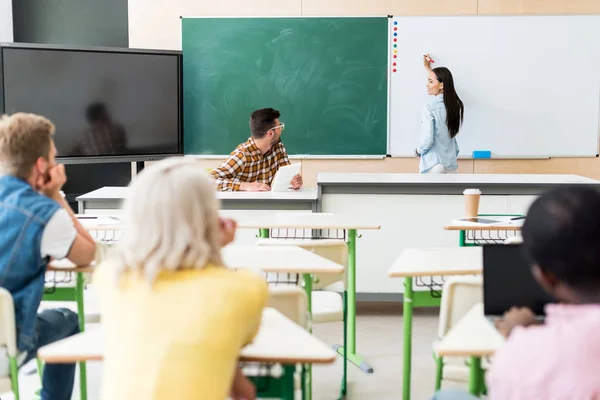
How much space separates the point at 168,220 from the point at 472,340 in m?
0.75

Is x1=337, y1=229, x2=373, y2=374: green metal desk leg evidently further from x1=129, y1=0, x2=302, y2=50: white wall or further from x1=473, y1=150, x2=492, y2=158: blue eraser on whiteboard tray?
x1=129, y1=0, x2=302, y2=50: white wall

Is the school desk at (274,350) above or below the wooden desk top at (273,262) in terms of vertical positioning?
below

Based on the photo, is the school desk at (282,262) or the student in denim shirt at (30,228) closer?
the student in denim shirt at (30,228)

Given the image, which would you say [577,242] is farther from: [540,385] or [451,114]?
[451,114]

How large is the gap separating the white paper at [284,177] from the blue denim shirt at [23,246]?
242 cm

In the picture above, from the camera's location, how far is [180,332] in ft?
4.76

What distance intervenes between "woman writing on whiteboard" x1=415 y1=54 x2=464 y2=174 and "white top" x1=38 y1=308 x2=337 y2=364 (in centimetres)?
410

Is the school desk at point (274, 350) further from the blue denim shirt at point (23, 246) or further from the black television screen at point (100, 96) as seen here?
the black television screen at point (100, 96)

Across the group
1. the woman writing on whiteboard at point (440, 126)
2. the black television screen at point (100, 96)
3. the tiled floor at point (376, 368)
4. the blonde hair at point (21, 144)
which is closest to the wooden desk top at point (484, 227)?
the tiled floor at point (376, 368)

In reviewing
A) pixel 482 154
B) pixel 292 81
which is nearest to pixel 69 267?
pixel 292 81

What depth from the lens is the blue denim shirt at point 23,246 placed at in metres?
2.24

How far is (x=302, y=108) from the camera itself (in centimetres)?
629

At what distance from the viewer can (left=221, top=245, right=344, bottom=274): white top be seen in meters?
2.46

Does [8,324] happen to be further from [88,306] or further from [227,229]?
[88,306]
